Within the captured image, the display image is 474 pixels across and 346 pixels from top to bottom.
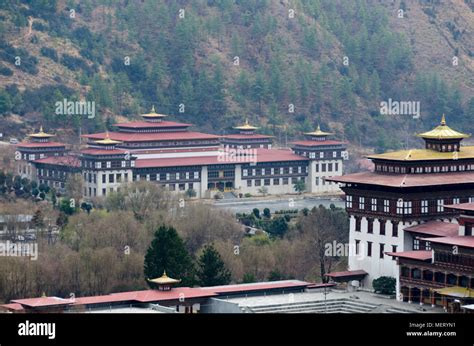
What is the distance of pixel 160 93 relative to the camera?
147500 mm

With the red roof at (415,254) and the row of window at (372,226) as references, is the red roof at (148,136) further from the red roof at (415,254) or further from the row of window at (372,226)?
the red roof at (415,254)

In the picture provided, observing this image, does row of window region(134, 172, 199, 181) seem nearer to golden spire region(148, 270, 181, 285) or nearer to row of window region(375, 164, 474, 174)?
row of window region(375, 164, 474, 174)

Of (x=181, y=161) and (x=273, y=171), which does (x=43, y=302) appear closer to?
(x=181, y=161)

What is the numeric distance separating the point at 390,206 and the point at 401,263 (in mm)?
5685

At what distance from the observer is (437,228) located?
55.5 metres

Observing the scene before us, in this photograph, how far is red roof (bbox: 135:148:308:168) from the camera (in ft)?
356

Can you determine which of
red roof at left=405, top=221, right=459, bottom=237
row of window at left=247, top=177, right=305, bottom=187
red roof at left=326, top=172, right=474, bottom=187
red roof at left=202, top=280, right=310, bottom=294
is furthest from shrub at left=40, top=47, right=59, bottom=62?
red roof at left=405, top=221, right=459, bottom=237

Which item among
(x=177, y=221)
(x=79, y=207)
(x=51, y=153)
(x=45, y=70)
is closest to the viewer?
(x=177, y=221)

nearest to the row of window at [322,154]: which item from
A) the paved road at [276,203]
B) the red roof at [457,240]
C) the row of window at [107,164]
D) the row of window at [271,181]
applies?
the row of window at [271,181]

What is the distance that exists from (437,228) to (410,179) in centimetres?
369

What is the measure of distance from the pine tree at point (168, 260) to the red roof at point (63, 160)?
5054 centimetres

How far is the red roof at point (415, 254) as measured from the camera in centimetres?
5144
